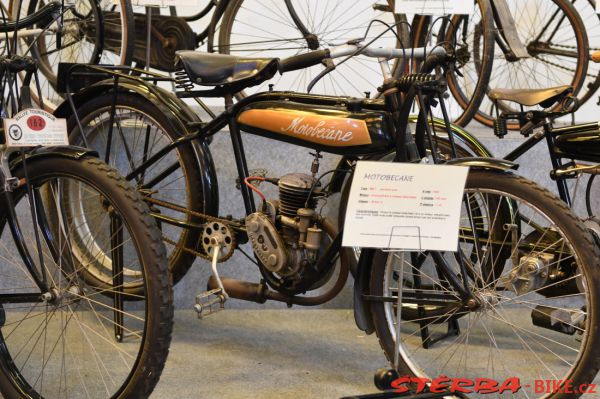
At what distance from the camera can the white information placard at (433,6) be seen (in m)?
2.68

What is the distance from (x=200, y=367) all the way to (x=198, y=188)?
1.95 ft

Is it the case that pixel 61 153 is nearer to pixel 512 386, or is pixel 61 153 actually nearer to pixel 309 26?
pixel 512 386

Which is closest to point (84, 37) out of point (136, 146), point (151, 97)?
point (136, 146)

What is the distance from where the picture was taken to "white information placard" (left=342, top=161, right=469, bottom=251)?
1.85 metres

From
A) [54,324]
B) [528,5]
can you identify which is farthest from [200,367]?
[528,5]

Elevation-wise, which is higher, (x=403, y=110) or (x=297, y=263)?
(x=403, y=110)

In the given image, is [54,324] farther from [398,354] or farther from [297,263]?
[398,354]

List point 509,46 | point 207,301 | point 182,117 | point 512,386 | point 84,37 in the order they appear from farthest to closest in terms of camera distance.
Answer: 1. point 84,37
2. point 509,46
3. point 182,117
4. point 207,301
5. point 512,386

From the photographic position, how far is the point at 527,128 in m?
2.77

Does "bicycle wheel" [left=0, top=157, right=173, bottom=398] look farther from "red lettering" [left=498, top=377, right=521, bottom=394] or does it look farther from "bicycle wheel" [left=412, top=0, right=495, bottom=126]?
"bicycle wheel" [left=412, top=0, right=495, bottom=126]

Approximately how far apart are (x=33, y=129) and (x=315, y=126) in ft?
2.49

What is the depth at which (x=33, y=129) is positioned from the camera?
208cm

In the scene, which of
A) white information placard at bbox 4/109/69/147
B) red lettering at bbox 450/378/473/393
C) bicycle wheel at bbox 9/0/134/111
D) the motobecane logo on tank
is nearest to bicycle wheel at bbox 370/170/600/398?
red lettering at bbox 450/378/473/393

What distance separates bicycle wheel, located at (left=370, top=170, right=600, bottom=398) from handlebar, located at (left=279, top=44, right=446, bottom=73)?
0.40 m
